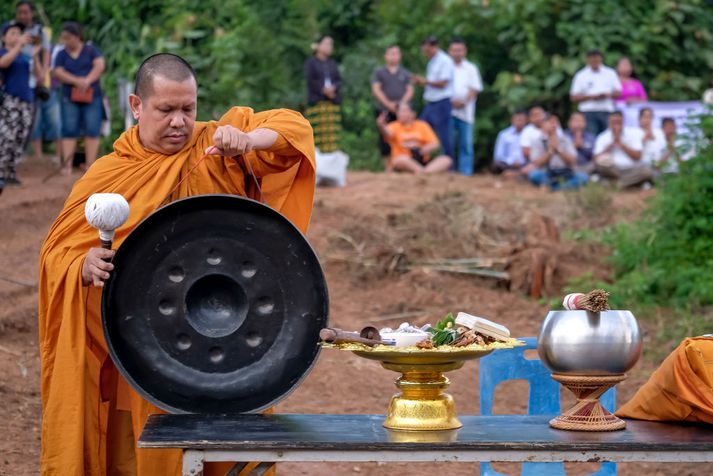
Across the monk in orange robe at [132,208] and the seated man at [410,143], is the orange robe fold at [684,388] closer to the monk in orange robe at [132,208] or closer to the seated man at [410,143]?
the monk in orange robe at [132,208]

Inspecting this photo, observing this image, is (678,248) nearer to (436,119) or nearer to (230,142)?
(436,119)

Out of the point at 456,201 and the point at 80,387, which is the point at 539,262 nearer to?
the point at 456,201

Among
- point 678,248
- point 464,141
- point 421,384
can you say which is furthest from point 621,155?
point 421,384

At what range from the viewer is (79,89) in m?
12.4

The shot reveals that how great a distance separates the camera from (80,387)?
3.96 m

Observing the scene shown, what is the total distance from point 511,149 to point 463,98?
91 cm

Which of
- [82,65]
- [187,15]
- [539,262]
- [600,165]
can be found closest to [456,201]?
[539,262]

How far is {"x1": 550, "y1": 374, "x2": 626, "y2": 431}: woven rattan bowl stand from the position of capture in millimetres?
3623

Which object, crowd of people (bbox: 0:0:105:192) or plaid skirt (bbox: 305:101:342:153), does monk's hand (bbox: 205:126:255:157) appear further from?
plaid skirt (bbox: 305:101:342:153)

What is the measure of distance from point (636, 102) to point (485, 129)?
3469 millimetres

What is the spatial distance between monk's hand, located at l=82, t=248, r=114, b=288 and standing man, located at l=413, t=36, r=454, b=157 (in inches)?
443

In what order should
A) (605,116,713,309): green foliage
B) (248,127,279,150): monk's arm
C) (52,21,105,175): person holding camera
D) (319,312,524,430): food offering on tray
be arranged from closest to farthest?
(319,312,524,430): food offering on tray, (248,127,279,150): monk's arm, (605,116,713,309): green foliage, (52,21,105,175): person holding camera

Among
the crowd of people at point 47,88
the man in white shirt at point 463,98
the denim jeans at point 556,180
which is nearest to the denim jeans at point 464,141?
the man in white shirt at point 463,98

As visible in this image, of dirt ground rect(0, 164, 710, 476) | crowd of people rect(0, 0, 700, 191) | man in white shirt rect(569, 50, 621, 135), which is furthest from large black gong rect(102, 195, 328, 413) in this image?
man in white shirt rect(569, 50, 621, 135)
